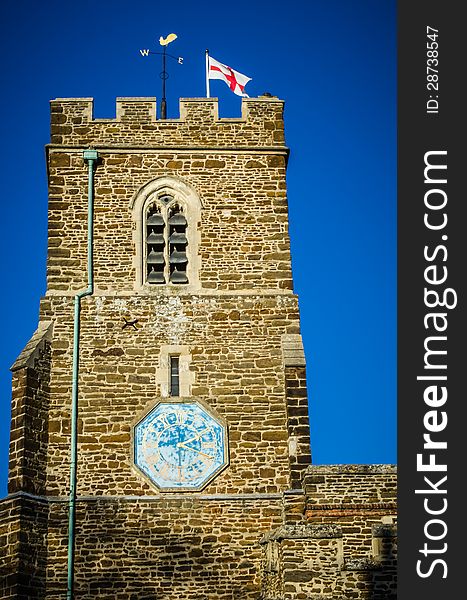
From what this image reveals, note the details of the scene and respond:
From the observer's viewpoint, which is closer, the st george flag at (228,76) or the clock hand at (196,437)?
the clock hand at (196,437)

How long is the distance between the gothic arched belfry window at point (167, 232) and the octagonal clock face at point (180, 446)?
2.71 m

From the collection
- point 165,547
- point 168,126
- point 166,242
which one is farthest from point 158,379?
point 168,126

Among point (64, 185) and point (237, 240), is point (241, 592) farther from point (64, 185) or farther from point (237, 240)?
point (64, 185)

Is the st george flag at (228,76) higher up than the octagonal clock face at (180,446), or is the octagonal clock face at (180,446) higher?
the st george flag at (228,76)

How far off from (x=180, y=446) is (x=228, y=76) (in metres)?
8.85

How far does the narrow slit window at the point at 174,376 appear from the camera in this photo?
2319cm

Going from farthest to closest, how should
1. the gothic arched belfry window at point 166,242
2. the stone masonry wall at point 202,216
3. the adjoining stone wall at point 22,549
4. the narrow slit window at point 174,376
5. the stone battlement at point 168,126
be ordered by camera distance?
the stone battlement at point 168,126, the gothic arched belfry window at point 166,242, the stone masonry wall at point 202,216, the narrow slit window at point 174,376, the adjoining stone wall at point 22,549

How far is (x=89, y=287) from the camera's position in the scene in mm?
24016

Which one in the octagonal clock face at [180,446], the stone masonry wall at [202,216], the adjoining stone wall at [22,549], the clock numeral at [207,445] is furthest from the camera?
the stone masonry wall at [202,216]

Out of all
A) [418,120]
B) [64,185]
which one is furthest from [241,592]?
[418,120]

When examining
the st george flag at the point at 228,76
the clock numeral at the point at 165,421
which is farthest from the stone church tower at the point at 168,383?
the st george flag at the point at 228,76

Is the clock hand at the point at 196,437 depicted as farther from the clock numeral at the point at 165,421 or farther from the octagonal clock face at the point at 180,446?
the clock numeral at the point at 165,421

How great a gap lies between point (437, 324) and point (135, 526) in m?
10.0

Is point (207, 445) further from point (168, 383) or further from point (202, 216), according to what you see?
point (202, 216)
